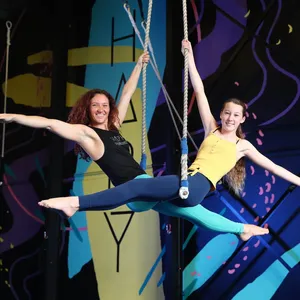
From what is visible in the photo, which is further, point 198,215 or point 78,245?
point 78,245

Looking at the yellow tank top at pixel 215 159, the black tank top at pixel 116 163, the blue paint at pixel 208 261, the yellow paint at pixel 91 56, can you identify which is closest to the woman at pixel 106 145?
the black tank top at pixel 116 163

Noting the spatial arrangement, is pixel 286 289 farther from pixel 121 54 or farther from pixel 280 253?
pixel 121 54

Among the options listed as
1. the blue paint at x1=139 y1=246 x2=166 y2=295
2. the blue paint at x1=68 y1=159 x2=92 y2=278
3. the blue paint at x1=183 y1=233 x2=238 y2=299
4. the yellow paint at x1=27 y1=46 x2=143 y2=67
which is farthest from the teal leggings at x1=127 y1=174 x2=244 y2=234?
the yellow paint at x1=27 y1=46 x2=143 y2=67

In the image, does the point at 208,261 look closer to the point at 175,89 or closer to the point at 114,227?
the point at 114,227

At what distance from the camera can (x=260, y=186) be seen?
3693 millimetres

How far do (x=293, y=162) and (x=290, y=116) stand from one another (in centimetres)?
34

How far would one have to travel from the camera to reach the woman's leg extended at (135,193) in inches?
89.2

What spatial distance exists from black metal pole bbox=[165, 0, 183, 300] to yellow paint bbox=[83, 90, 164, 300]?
0.23 metres

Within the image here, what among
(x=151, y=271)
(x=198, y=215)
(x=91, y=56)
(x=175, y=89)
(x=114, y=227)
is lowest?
(x=151, y=271)

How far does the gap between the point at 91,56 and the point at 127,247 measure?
6.17 ft

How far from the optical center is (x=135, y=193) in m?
2.33

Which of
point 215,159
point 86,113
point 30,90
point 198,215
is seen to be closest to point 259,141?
point 215,159

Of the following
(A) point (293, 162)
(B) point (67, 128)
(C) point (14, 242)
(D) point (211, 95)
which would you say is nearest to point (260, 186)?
(A) point (293, 162)

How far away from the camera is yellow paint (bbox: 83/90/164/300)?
13.6 ft
